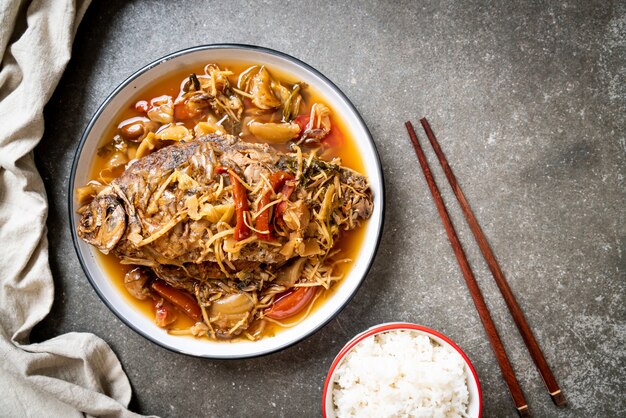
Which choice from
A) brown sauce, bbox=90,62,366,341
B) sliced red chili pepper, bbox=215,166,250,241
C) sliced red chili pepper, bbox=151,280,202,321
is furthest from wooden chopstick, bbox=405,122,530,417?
sliced red chili pepper, bbox=151,280,202,321

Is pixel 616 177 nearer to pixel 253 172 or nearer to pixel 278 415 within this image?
pixel 253 172

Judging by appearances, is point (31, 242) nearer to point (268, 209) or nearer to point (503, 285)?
point (268, 209)

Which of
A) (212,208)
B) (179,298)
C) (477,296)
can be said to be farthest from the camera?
(477,296)

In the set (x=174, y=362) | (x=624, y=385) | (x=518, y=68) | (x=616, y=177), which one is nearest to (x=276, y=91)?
(x=518, y=68)

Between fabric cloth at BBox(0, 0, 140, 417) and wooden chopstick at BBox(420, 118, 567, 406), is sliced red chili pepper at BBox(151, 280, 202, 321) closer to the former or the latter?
fabric cloth at BBox(0, 0, 140, 417)

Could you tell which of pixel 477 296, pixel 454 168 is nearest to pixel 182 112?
pixel 454 168

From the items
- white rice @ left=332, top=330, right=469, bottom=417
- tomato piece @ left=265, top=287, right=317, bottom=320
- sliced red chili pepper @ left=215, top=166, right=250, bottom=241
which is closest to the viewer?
sliced red chili pepper @ left=215, top=166, right=250, bottom=241

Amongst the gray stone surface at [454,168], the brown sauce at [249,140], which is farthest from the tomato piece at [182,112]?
the gray stone surface at [454,168]
